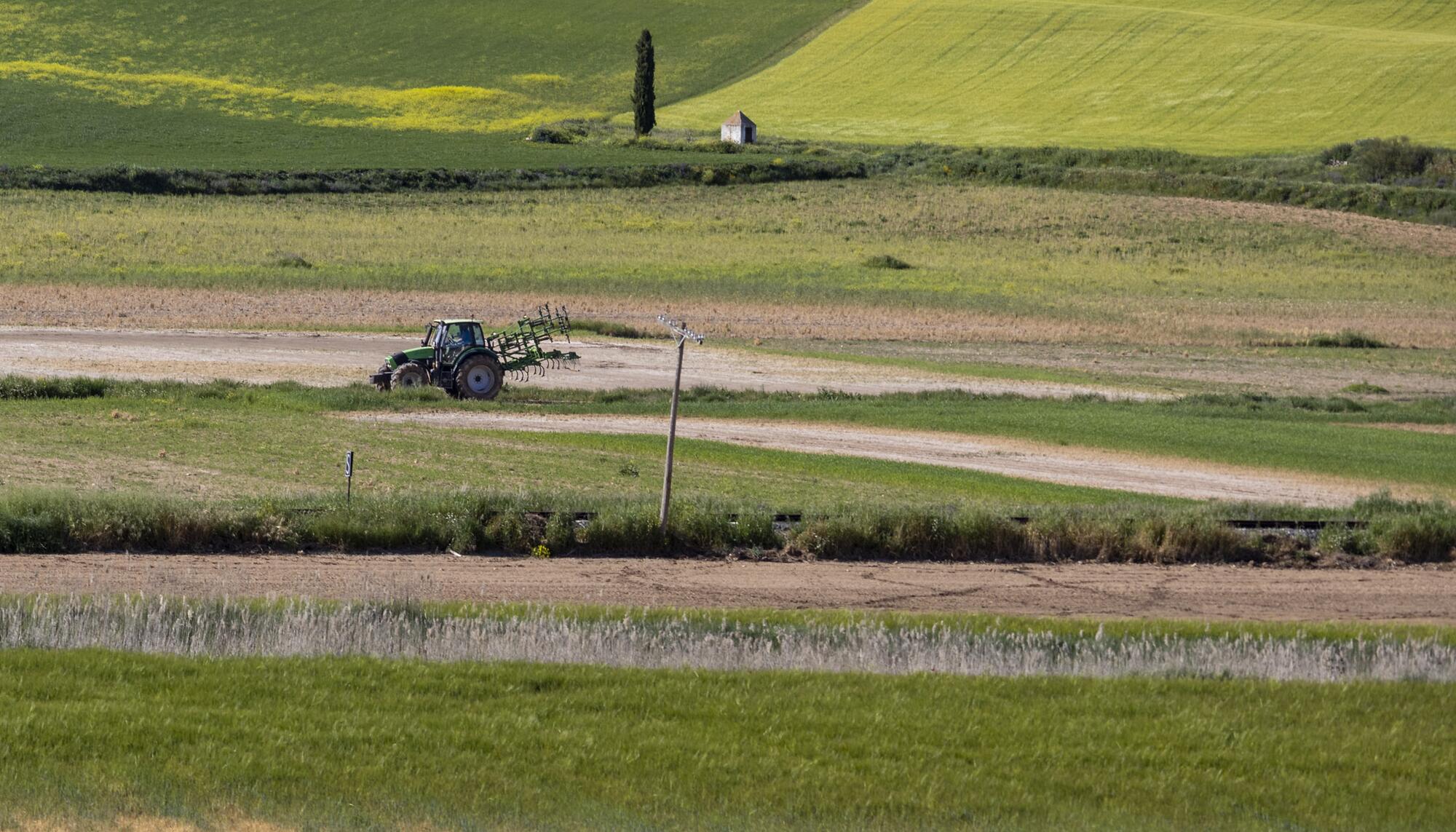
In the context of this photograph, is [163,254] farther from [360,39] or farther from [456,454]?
[360,39]

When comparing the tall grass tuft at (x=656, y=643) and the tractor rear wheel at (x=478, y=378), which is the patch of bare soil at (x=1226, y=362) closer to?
the tractor rear wheel at (x=478, y=378)

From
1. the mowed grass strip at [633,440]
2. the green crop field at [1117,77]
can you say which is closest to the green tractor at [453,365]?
the mowed grass strip at [633,440]

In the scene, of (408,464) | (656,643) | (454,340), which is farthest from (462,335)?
(656,643)

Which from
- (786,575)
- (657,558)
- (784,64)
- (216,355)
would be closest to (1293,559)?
(786,575)

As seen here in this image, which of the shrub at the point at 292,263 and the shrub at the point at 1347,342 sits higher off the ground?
the shrub at the point at 1347,342

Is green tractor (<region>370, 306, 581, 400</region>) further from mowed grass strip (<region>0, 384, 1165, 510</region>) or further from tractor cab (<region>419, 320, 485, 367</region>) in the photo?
mowed grass strip (<region>0, 384, 1165, 510</region>)

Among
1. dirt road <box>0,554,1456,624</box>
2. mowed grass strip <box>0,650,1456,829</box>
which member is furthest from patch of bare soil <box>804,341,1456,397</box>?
mowed grass strip <box>0,650,1456,829</box>
